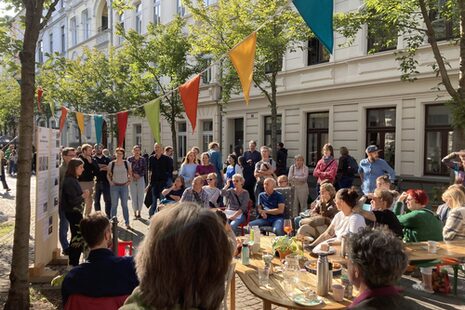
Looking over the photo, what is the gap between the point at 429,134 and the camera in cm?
1236

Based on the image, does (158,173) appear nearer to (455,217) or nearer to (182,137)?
(455,217)

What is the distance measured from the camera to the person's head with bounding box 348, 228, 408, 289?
6.53 feet

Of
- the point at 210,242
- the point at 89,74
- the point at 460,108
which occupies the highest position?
the point at 89,74

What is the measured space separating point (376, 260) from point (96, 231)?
198 centimetres

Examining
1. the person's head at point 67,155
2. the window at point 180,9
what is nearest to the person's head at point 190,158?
the person's head at point 67,155

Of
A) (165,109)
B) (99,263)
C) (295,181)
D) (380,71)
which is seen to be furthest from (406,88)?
(99,263)

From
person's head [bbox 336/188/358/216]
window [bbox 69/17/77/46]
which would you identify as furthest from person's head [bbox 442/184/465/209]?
window [bbox 69/17/77/46]

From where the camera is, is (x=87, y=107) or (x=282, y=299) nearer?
(x=282, y=299)

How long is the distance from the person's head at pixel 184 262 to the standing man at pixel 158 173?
25.2ft

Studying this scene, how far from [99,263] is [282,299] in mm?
1405

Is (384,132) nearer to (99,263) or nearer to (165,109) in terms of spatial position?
(165,109)

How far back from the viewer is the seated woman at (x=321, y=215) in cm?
597

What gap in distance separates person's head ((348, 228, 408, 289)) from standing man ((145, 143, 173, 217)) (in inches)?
284

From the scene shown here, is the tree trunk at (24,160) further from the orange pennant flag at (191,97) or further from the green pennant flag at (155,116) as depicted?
the green pennant flag at (155,116)
